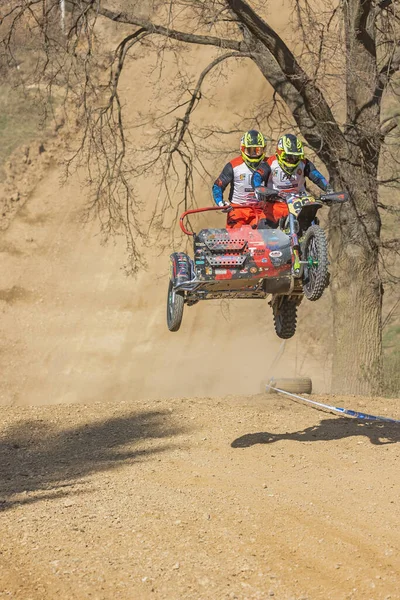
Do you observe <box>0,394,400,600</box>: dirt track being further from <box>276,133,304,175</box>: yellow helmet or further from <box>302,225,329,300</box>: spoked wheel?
<box>276,133,304,175</box>: yellow helmet

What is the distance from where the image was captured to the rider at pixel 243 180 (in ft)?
32.0

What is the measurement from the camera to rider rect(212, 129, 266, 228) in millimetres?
9766

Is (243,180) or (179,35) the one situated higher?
(179,35)

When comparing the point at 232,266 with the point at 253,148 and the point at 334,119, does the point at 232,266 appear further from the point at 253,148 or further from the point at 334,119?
the point at 334,119

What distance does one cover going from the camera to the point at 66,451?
450 inches

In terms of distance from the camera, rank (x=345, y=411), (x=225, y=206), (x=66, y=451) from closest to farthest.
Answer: (x=225, y=206) → (x=66, y=451) → (x=345, y=411)

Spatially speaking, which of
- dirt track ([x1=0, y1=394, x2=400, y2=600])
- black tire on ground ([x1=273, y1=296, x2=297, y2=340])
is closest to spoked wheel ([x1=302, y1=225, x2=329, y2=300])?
black tire on ground ([x1=273, y1=296, x2=297, y2=340])

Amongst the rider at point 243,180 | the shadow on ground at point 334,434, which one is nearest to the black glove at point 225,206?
the rider at point 243,180

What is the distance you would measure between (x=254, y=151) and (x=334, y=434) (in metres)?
4.02

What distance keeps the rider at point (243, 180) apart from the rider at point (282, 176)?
3.9 inches

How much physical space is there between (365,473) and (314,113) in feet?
20.5

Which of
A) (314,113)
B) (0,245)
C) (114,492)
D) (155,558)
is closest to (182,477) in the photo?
Answer: (114,492)

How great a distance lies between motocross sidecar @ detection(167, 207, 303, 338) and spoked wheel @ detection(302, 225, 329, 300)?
18 centimetres

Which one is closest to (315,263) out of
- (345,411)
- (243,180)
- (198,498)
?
(243,180)
